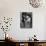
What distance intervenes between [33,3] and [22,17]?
26.0 inches

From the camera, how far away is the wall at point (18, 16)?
4508 mm

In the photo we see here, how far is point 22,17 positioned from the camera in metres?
4.59

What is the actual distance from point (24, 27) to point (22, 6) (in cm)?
76

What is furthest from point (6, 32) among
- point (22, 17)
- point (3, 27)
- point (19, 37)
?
point (22, 17)

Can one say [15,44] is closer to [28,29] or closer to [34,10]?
[28,29]

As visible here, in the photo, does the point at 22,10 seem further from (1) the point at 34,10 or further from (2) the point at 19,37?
(2) the point at 19,37

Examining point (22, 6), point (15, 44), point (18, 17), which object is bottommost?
point (15, 44)

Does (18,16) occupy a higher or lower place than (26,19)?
higher

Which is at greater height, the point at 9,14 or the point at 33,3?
the point at 33,3

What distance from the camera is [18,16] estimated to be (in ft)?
15.0

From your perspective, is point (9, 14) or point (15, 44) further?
point (9, 14)

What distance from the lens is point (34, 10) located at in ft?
15.2

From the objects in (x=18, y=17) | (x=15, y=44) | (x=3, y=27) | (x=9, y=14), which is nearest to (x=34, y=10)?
(x=18, y=17)

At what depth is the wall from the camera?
4508 millimetres
